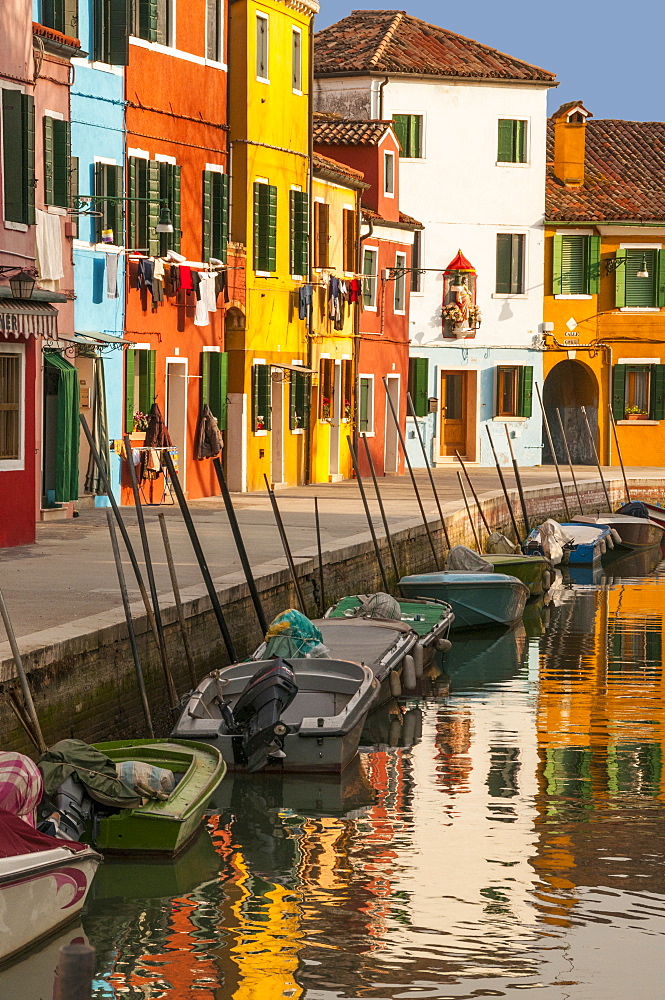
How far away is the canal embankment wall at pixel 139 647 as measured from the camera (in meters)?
11.8

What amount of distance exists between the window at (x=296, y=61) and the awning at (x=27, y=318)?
14.4 metres

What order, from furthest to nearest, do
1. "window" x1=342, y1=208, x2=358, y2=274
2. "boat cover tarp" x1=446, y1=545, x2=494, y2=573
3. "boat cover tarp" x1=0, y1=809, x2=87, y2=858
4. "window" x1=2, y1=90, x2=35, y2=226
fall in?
"window" x1=342, y1=208, x2=358, y2=274, "boat cover tarp" x1=446, y1=545, x2=494, y2=573, "window" x1=2, y1=90, x2=35, y2=226, "boat cover tarp" x1=0, y1=809, x2=87, y2=858

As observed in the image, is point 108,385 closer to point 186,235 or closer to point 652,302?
point 186,235

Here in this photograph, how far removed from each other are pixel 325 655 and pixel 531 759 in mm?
2082

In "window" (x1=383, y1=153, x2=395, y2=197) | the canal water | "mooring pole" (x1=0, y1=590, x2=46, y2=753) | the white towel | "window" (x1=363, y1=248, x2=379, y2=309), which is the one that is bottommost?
the canal water

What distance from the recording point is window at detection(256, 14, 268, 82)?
3031 centimetres

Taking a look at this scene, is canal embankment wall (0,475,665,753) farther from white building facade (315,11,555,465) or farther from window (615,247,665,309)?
window (615,247,665,309)

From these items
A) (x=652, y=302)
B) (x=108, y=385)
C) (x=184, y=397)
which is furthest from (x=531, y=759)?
(x=652, y=302)

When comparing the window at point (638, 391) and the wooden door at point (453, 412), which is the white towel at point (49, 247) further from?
the window at point (638, 391)

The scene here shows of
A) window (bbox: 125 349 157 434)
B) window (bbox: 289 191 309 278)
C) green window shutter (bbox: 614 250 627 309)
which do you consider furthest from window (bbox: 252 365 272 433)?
green window shutter (bbox: 614 250 627 309)

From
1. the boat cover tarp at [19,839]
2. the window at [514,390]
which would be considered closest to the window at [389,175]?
the window at [514,390]

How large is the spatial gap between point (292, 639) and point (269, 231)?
53.6 ft

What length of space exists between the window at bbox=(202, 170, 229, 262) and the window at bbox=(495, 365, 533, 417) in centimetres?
1473

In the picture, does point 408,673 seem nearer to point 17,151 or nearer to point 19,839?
point 17,151
